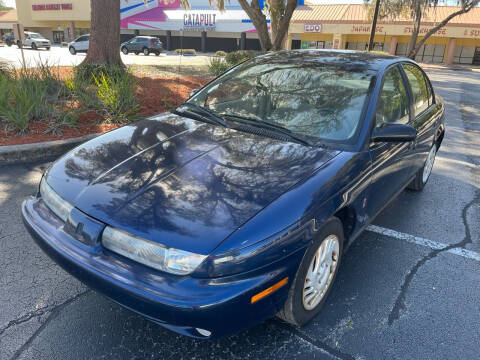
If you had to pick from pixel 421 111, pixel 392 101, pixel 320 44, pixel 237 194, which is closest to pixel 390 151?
pixel 392 101

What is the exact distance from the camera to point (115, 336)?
2.23 meters

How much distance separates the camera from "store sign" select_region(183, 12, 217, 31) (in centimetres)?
4284

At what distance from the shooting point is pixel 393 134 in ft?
8.86

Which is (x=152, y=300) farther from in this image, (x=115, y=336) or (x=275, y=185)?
(x=275, y=185)

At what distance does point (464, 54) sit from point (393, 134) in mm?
44518

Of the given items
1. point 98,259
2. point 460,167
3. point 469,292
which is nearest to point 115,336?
point 98,259

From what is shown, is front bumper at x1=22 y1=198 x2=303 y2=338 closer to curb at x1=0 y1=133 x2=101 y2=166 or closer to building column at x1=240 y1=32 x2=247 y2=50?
curb at x1=0 y1=133 x2=101 y2=166

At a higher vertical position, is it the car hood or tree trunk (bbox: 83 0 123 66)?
tree trunk (bbox: 83 0 123 66)

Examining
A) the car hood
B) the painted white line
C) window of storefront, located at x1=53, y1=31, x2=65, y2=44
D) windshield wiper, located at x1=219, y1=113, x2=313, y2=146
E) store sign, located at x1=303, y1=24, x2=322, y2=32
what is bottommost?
the painted white line

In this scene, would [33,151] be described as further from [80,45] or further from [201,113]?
[80,45]

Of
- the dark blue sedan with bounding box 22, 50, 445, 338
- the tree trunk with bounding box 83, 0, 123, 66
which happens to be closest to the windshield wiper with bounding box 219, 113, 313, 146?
the dark blue sedan with bounding box 22, 50, 445, 338

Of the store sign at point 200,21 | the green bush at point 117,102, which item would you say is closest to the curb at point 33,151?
the green bush at point 117,102

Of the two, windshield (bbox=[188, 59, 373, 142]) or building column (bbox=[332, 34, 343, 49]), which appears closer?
windshield (bbox=[188, 59, 373, 142])

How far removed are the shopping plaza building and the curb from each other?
2931cm
